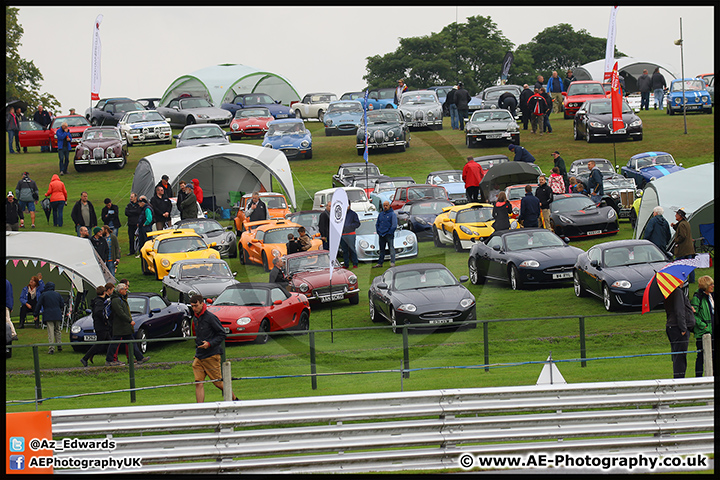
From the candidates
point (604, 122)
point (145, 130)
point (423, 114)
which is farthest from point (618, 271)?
point (145, 130)

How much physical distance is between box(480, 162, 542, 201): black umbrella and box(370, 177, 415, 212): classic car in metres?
3.19

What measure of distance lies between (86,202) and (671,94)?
98.0 ft

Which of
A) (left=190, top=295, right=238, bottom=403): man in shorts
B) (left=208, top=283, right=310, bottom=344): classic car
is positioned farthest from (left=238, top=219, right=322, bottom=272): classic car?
(left=190, top=295, right=238, bottom=403): man in shorts

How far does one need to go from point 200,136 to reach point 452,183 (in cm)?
1206

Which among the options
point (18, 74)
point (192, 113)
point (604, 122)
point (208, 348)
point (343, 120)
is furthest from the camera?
point (18, 74)

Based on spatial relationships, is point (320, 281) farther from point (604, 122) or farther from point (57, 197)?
point (604, 122)

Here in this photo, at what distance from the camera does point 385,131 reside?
37.6 meters

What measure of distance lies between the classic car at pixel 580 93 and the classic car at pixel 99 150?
21.2m

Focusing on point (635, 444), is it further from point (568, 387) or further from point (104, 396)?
point (104, 396)

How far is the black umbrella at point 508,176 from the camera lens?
27422 mm

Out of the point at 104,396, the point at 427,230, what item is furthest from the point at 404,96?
the point at 104,396

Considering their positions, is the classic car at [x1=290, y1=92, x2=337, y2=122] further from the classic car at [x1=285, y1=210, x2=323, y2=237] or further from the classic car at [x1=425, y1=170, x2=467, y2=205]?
the classic car at [x1=285, y1=210, x2=323, y2=237]

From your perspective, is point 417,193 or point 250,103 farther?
point 250,103

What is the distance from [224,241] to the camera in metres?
25.7
